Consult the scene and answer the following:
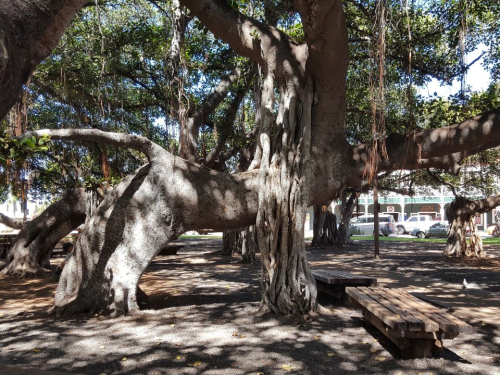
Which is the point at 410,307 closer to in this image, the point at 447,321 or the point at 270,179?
the point at 447,321

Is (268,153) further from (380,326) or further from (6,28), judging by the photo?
(6,28)

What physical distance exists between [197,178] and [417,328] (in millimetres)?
3850

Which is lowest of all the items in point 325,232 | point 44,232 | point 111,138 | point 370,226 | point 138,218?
point 325,232

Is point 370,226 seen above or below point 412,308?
above

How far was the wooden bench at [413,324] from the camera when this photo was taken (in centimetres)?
384

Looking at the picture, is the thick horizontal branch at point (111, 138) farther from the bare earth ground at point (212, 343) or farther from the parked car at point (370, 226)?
the parked car at point (370, 226)

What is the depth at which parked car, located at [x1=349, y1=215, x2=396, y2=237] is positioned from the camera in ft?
116

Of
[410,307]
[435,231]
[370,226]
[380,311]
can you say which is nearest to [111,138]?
[380,311]

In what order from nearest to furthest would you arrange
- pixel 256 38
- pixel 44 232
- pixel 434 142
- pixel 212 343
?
pixel 212 343 < pixel 256 38 < pixel 434 142 < pixel 44 232

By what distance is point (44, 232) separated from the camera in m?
12.0

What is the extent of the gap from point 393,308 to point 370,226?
3367cm

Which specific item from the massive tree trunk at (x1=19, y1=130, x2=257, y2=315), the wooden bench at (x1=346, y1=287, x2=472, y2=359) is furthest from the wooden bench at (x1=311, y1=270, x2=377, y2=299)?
the massive tree trunk at (x1=19, y1=130, x2=257, y2=315)

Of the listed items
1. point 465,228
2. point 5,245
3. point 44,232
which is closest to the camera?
point 44,232

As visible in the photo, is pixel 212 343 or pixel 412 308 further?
pixel 212 343
